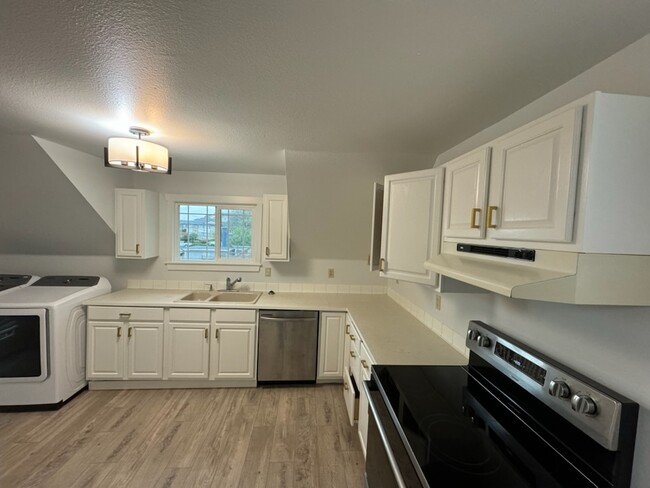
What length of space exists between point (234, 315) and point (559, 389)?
7.83 feet

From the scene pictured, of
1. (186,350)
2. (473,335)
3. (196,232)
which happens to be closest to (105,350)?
(186,350)

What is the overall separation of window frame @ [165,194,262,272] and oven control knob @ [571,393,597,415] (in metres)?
2.81

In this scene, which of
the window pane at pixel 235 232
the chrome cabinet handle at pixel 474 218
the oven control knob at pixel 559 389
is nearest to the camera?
the oven control knob at pixel 559 389

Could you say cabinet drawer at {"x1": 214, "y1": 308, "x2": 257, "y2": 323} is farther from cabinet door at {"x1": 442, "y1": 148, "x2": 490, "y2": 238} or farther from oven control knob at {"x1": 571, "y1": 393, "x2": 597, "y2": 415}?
oven control knob at {"x1": 571, "y1": 393, "x2": 597, "y2": 415}

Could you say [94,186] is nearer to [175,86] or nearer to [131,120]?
[131,120]

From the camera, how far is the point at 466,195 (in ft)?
4.25

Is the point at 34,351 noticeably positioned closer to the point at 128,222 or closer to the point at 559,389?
the point at 128,222

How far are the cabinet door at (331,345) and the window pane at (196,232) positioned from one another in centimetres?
158

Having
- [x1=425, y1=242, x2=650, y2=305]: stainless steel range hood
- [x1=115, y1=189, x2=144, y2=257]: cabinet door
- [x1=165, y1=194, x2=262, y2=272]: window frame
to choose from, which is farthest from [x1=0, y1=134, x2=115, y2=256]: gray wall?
[x1=425, y1=242, x2=650, y2=305]: stainless steel range hood

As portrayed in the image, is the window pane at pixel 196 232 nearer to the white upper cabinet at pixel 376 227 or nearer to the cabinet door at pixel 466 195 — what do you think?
the white upper cabinet at pixel 376 227

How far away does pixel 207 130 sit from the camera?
1812 mm

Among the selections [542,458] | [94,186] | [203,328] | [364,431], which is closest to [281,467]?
[364,431]

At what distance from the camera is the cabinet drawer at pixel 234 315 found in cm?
263

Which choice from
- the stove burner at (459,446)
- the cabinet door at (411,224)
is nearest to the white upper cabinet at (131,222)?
the cabinet door at (411,224)
